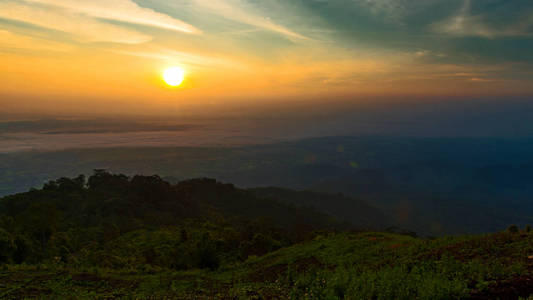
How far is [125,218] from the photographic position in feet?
171

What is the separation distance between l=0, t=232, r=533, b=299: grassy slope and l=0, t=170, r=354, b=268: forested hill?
17.1 feet

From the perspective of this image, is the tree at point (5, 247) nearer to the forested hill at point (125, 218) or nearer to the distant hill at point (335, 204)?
the forested hill at point (125, 218)

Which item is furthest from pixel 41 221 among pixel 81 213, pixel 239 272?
pixel 81 213

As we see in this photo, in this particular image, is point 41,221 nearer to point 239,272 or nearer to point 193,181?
point 239,272

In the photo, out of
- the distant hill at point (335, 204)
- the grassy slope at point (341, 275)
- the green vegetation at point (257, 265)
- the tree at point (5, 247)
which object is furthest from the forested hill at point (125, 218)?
the distant hill at point (335, 204)

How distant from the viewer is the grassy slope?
776 cm

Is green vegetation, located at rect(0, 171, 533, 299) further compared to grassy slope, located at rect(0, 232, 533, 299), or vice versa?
green vegetation, located at rect(0, 171, 533, 299)

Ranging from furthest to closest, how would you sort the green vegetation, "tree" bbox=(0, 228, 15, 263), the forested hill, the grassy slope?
the forested hill < "tree" bbox=(0, 228, 15, 263) < the green vegetation < the grassy slope

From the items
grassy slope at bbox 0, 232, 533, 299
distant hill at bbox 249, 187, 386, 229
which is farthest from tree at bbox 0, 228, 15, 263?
distant hill at bbox 249, 187, 386, 229

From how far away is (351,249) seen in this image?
1888 centimetres

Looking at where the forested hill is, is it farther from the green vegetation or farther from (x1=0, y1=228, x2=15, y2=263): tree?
the green vegetation

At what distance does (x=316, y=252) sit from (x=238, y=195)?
314 feet

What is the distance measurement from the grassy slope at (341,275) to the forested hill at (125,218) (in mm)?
5222

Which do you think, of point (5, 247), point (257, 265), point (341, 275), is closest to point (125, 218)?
point (5, 247)
